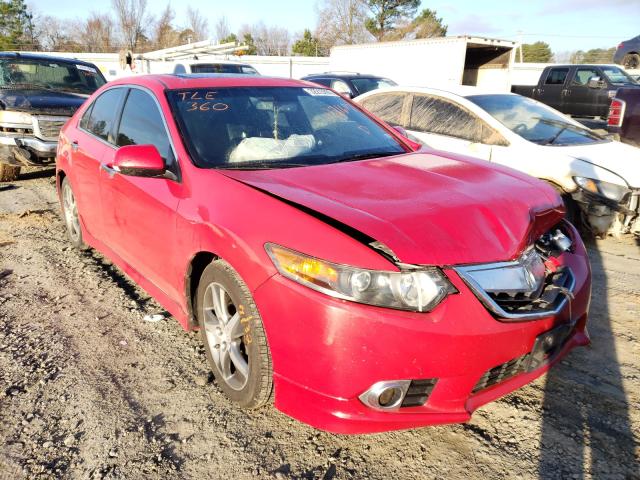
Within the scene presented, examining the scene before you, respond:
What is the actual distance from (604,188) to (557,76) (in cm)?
1340

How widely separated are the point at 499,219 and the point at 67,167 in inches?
151

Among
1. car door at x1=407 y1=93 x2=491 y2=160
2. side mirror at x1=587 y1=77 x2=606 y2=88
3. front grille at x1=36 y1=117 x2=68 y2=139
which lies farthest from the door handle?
side mirror at x1=587 y1=77 x2=606 y2=88

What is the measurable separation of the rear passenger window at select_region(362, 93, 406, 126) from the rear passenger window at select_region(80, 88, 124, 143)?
3.68 meters

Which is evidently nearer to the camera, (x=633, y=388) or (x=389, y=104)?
(x=633, y=388)

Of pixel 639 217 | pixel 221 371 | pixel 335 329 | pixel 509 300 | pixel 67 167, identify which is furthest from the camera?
pixel 639 217

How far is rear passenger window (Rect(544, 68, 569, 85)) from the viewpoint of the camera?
643 inches

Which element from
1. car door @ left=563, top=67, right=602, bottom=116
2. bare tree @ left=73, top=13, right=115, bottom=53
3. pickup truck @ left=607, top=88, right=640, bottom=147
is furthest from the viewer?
bare tree @ left=73, top=13, right=115, bottom=53

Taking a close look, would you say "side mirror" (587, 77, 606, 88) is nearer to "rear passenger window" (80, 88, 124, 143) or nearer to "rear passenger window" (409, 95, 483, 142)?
"rear passenger window" (409, 95, 483, 142)

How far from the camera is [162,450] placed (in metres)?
2.38

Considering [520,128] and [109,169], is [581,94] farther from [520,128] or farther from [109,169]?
[109,169]

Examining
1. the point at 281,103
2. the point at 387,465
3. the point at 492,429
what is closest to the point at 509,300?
the point at 492,429

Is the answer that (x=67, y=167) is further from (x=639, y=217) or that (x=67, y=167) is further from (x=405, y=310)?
(x=639, y=217)

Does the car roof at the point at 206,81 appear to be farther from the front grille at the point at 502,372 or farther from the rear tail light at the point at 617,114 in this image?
the rear tail light at the point at 617,114

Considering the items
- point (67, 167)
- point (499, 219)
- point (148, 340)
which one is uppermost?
point (499, 219)
